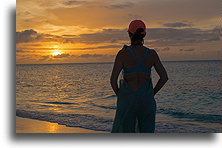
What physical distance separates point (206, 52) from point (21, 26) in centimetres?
321

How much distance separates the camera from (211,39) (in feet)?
18.4

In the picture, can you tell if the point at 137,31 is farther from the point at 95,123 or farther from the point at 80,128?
the point at 95,123

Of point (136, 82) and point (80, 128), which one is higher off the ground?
point (136, 82)

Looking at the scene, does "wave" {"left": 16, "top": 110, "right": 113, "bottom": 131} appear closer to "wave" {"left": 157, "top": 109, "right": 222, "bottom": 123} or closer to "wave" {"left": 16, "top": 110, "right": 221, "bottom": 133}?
"wave" {"left": 16, "top": 110, "right": 221, "bottom": 133}

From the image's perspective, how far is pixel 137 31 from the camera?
111 inches

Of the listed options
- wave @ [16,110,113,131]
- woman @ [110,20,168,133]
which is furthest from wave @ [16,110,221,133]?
woman @ [110,20,168,133]

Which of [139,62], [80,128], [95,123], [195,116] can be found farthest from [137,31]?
[195,116]

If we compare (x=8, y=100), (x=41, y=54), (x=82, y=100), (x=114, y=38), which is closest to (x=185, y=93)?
(x=82, y=100)

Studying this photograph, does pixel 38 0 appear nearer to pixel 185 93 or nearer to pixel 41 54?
pixel 41 54

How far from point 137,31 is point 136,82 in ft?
1.45

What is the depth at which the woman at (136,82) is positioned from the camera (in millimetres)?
2814

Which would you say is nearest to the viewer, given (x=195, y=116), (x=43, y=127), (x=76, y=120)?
(x=43, y=127)

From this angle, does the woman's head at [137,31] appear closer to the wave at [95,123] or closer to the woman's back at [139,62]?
the woman's back at [139,62]

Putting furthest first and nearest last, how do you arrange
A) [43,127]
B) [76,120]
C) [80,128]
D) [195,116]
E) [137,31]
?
[195,116], [76,120], [80,128], [43,127], [137,31]
